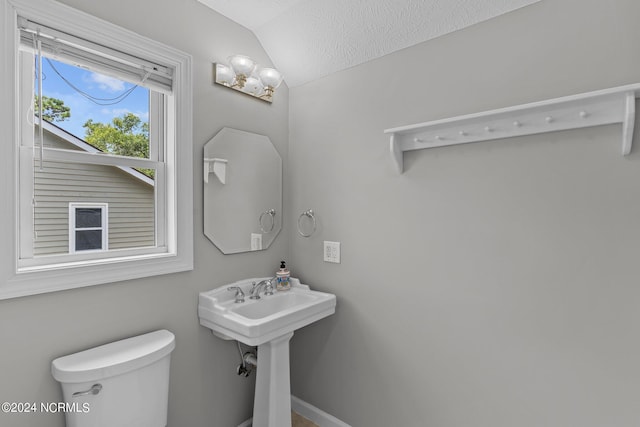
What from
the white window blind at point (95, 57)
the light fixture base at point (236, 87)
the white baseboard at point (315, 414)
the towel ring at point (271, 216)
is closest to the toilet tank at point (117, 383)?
the towel ring at point (271, 216)

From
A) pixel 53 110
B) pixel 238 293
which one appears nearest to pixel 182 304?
pixel 238 293

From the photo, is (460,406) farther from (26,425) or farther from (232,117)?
(232,117)

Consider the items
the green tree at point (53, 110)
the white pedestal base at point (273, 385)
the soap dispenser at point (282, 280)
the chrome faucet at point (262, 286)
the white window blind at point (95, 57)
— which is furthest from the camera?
the soap dispenser at point (282, 280)

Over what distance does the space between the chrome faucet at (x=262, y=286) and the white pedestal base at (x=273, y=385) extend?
11.5 inches

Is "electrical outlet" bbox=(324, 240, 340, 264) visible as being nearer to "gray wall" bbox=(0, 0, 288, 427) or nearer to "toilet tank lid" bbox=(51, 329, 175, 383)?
"gray wall" bbox=(0, 0, 288, 427)

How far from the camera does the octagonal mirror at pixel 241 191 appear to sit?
1.76 meters

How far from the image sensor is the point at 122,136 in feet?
5.10

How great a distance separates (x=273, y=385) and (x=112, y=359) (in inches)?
29.6

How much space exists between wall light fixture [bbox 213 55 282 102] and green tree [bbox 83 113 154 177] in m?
0.48

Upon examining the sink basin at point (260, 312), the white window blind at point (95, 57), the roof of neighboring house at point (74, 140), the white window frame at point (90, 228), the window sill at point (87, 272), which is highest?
the white window blind at point (95, 57)

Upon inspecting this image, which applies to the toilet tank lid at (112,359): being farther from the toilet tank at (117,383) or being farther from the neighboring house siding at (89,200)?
the neighboring house siding at (89,200)

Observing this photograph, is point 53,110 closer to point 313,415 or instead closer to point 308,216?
point 308,216

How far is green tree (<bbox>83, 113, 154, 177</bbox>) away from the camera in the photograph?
147cm

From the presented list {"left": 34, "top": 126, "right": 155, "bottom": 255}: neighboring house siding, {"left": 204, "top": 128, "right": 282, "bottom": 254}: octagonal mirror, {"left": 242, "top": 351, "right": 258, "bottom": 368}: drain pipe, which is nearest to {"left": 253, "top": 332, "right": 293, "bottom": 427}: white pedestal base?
{"left": 242, "top": 351, "right": 258, "bottom": 368}: drain pipe
